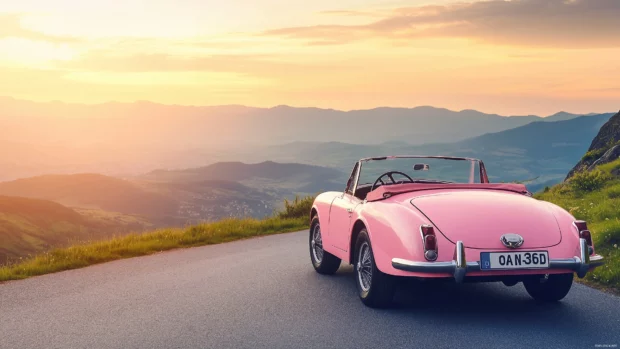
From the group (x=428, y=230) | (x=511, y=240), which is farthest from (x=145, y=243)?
(x=511, y=240)

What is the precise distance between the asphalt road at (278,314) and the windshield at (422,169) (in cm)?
132

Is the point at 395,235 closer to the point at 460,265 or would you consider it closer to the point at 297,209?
the point at 460,265

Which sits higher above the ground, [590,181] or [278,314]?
[278,314]

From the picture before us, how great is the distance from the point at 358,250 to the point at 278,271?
2729 millimetres

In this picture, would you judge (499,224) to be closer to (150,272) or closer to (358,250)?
(358,250)

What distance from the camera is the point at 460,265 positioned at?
6055mm

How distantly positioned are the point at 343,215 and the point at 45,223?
475 ft

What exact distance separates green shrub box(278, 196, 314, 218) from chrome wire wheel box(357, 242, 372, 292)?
13.3 metres

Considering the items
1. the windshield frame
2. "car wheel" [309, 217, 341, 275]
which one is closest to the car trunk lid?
the windshield frame

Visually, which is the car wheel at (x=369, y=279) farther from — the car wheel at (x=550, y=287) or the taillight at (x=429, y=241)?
the car wheel at (x=550, y=287)

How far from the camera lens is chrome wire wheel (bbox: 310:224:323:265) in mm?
9672

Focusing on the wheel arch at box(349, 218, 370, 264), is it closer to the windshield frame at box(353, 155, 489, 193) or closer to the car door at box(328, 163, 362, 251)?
the car door at box(328, 163, 362, 251)

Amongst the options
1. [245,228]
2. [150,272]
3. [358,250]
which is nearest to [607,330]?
[358,250]

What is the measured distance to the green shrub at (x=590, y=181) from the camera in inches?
681
